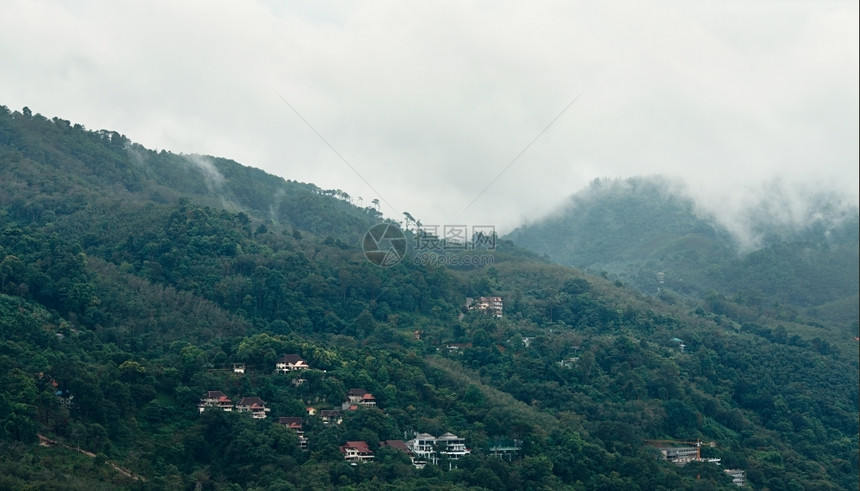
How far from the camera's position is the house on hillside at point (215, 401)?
40500 mm

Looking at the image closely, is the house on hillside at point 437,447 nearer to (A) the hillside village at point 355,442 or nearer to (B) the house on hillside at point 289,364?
(A) the hillside village at point 355,442

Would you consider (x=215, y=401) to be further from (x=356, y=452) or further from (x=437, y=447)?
(x=437, y=447)

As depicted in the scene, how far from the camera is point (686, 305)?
70.3m

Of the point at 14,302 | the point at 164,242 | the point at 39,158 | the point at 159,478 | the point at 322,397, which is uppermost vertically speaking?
the point at 39,158

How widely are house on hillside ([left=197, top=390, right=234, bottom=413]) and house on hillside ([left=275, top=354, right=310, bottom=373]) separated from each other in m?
3.32

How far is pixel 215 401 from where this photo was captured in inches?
1606

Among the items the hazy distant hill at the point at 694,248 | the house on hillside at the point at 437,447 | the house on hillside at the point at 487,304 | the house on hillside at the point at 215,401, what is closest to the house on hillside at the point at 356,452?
the house on hillside at the point at 437,447

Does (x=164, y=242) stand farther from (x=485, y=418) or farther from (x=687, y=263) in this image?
(x=687, y=263)

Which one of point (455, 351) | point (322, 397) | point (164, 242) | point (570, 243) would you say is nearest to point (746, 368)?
point (455, 351)

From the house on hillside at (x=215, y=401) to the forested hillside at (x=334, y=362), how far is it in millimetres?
170

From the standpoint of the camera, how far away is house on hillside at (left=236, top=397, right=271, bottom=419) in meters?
41.0

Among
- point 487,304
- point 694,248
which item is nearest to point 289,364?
point 487,304

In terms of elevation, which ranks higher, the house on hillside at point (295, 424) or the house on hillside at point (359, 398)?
the house on hillside at point (359, 398)

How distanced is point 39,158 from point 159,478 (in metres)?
34.6
